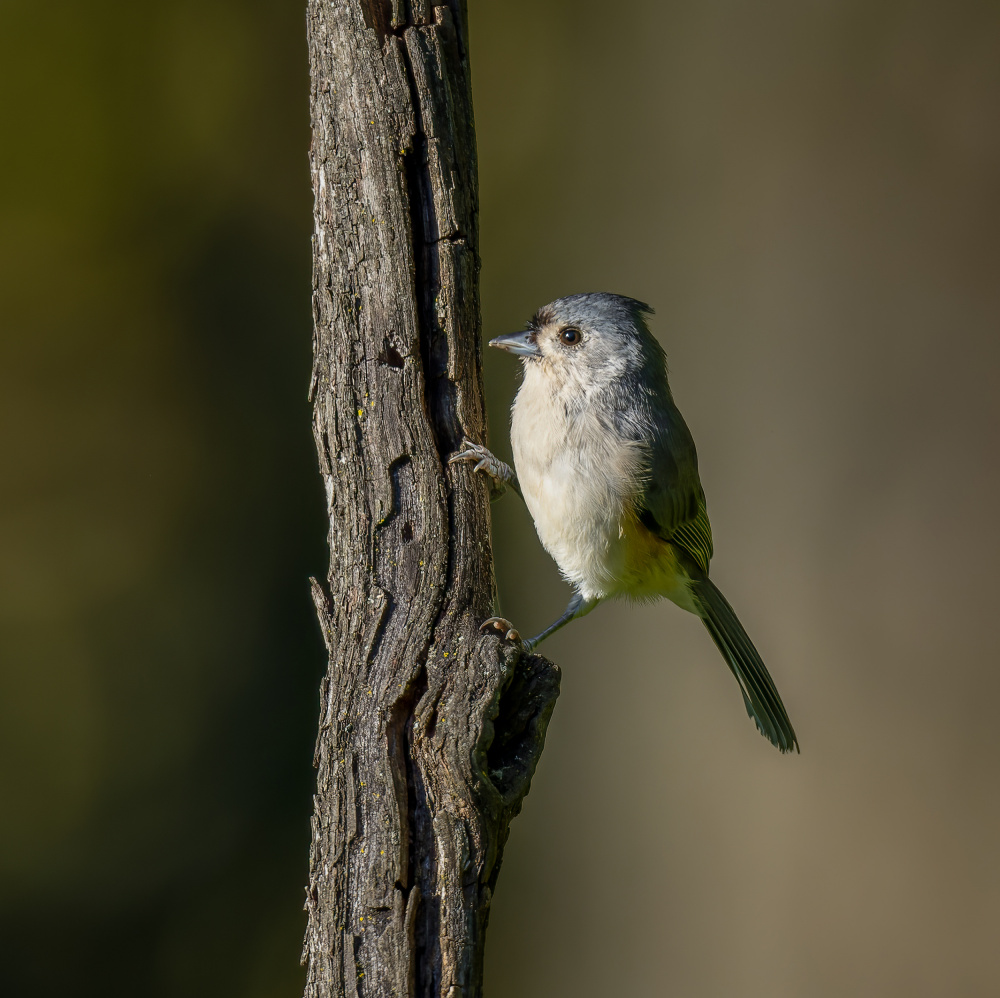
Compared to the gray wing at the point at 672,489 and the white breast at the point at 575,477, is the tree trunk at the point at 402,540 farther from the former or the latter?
the gray wing at the point at 672,489

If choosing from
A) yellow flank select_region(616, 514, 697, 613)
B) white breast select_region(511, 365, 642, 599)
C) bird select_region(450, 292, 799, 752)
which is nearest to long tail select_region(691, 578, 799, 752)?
yellow flank select_region(616, 514, 697, 613)

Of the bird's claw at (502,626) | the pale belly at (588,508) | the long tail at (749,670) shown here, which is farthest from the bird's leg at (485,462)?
the long tail at (749,670)

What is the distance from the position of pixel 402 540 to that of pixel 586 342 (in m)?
1.15

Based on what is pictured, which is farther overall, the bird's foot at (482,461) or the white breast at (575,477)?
the white breast at (575,477)

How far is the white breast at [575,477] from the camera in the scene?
2910mm

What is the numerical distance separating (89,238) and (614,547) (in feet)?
9.96

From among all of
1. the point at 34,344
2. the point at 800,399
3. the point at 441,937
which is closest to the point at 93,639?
the point at 34,344

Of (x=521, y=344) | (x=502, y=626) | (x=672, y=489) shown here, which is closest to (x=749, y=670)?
(x=672, y=489)

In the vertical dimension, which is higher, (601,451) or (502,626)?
(601,451)

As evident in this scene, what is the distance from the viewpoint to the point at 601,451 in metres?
2.93

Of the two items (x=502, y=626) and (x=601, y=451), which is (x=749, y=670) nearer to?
(x=601, y=451)

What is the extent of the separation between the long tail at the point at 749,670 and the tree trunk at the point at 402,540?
1310mm

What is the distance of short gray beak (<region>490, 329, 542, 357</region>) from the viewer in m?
3.08

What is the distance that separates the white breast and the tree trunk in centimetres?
52
